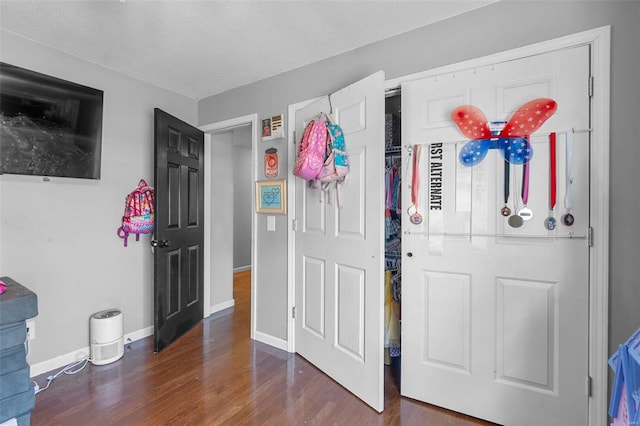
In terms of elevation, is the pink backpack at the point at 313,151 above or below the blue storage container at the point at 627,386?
above

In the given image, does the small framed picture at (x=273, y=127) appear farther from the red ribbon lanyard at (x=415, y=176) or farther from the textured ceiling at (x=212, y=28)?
the red ribbon lanyard at (x=415, y=176)

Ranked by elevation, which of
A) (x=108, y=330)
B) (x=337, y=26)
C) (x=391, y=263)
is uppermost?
(x=337, y=26)

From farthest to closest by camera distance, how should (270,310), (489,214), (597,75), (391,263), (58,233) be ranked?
(270,310), (391,263), (58,233), (489,214), (597,75)

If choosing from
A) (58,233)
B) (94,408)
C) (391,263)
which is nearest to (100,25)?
(58,233)

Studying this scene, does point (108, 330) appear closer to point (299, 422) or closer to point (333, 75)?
point (299, 422)

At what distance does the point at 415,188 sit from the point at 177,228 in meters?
2.13

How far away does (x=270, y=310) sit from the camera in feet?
8.84

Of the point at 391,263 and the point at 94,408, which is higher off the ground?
the point at 391,263

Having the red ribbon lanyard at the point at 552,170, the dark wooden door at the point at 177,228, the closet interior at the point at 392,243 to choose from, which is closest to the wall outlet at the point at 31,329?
the dark wooden door at the point at 177,228

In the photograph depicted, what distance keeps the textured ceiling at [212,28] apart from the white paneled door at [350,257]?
0.39 meters

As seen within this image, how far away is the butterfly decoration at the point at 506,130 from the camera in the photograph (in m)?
1.56

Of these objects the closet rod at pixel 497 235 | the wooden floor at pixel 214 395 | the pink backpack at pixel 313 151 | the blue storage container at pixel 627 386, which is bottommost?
the wooden floor at pixel 214 395

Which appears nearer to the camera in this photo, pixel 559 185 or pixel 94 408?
pixel 559 185

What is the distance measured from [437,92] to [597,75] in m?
0.73
